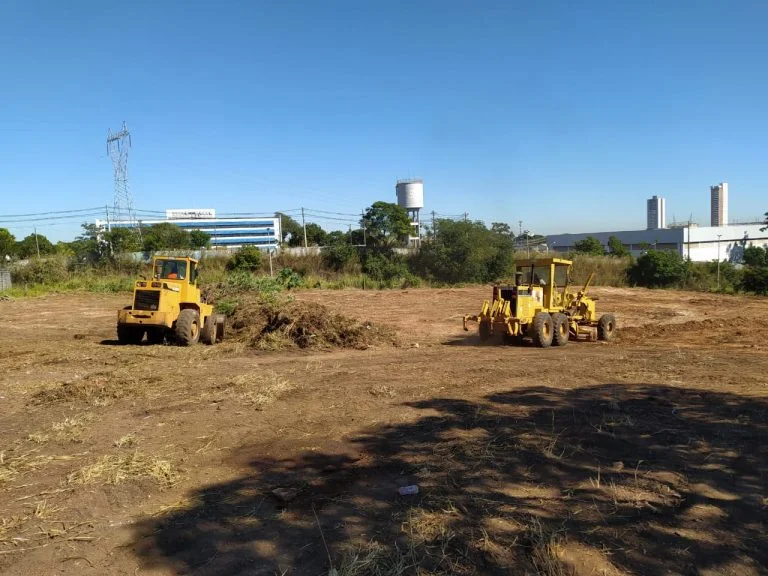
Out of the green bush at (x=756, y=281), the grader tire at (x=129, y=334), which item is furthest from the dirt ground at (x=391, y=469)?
the green bush at (x=756, y=281)

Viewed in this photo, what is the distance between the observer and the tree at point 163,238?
49594mm

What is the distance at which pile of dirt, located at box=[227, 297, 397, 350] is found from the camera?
1409cm

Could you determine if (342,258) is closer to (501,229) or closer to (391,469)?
(501,229)

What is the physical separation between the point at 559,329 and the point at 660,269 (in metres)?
27.2

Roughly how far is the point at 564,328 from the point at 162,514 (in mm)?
11852

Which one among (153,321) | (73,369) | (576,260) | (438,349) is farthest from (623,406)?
Result: (576,260)

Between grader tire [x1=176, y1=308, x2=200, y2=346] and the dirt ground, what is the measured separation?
3.34m

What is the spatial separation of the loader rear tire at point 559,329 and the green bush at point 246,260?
2975 cm

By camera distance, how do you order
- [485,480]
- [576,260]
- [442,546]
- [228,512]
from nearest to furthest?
[442,546], [228,512], [485,480], [576,260]

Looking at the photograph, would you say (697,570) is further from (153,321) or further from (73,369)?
(153,321)

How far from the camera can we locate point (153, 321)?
13.8 m

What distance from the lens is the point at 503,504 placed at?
4234mm

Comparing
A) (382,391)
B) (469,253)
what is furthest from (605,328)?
(469,253)

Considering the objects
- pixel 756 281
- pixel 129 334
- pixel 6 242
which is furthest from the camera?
pixel 6 242
